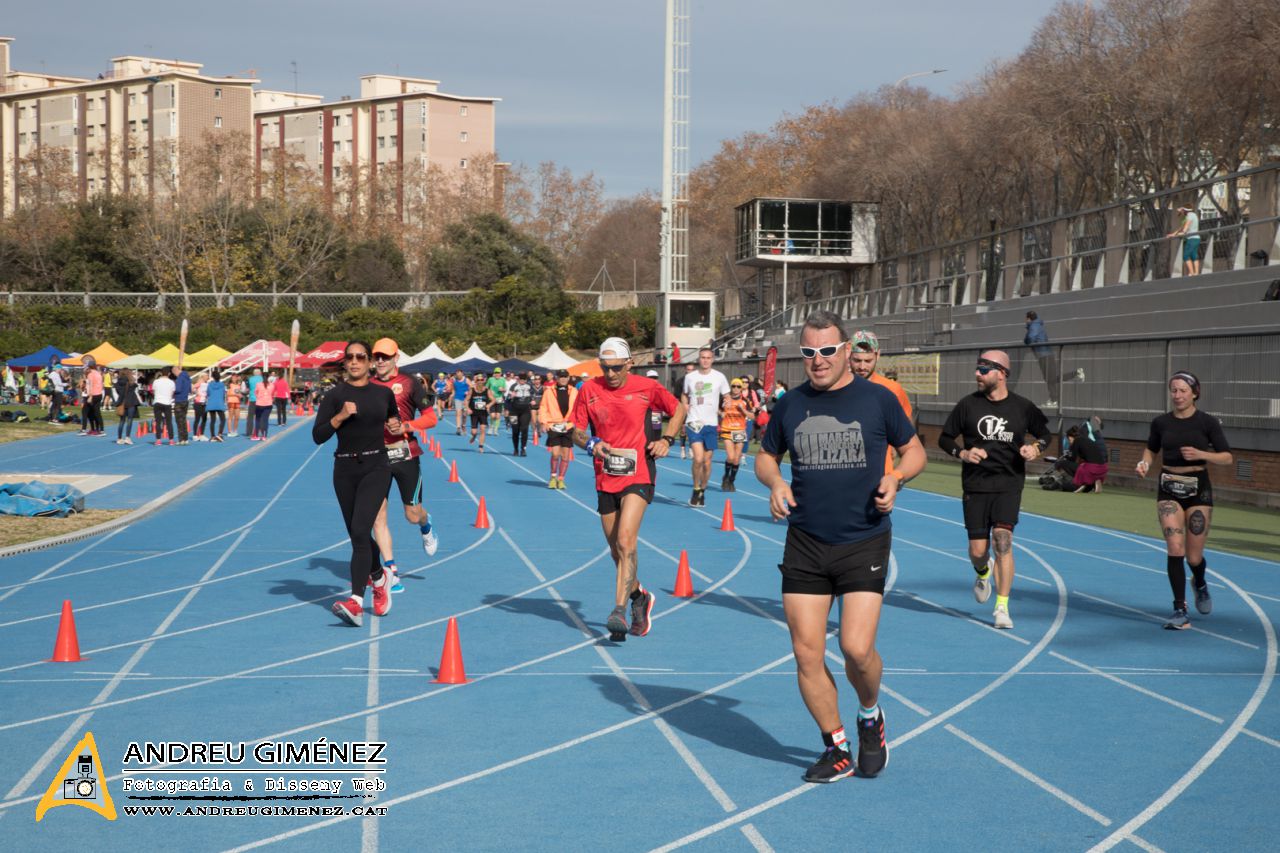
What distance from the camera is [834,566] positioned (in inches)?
231

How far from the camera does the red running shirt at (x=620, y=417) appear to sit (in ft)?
31.1

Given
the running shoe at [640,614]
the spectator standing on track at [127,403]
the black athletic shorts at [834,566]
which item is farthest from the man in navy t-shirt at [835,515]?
the spectator standing on track at [127,403]

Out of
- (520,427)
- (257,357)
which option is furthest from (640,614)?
(257,357)

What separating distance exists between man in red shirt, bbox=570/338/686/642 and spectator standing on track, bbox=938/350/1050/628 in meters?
2.23

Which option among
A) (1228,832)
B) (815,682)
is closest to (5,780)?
(815,682)

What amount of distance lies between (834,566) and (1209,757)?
2.28 metres

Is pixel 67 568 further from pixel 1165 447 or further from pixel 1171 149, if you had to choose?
pixel 1171 149

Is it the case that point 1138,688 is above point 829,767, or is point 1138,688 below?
below

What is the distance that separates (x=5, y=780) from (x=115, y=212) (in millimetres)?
82210

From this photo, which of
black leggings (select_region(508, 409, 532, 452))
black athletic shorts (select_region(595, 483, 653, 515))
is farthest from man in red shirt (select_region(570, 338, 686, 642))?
black leggings (select_region(508, 409, 532, 452))

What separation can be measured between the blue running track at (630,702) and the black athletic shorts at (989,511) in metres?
0.76

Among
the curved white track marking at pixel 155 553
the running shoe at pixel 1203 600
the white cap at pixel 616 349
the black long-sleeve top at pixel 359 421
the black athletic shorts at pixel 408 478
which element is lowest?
the curved white track marking at pixel 155 553

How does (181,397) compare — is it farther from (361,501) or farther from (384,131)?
(384,131)

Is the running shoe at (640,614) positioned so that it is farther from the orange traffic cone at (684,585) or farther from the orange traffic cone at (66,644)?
the orange traffic cone at (66,644)
